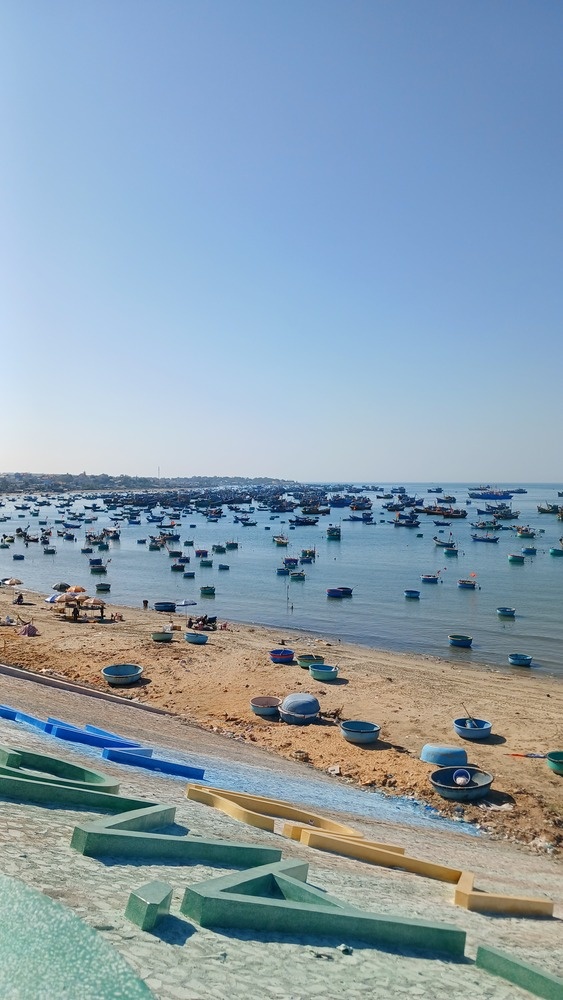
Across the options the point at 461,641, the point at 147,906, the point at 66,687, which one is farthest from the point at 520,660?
the point at 147,906

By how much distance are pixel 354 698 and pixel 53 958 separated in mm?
21875

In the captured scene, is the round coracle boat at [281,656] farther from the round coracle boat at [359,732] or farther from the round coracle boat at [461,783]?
the round coracle boat at [461,783]

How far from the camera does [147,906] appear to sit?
459 centimetres

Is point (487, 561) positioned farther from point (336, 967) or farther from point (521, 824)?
point (336, 967)

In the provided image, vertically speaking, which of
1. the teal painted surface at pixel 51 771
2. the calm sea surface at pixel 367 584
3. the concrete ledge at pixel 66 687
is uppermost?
the teal painted surface at pixel 51 771

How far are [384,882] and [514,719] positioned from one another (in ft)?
54.6

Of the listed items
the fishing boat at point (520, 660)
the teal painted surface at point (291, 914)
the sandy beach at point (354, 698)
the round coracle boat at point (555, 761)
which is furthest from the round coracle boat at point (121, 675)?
the teal painted surface at point (291, 914)

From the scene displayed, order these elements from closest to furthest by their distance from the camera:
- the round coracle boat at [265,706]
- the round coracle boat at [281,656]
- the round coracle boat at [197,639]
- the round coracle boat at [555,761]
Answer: the round coracle boat at [555,761] → the round coracle boat at [265,706] → the round coracle boat at [281,656] → the round coracle boat at [197,639]

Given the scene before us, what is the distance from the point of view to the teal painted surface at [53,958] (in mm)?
3883

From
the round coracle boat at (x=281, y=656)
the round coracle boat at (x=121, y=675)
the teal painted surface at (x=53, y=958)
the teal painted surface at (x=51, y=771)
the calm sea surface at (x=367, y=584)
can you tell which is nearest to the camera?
the teal painted surface at (x=53, y=958)

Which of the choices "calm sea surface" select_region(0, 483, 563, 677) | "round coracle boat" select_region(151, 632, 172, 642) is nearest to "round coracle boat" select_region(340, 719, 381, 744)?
"calm sea surface" select_region(0, 483, 563, 677)

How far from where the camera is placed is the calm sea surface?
4038 cm

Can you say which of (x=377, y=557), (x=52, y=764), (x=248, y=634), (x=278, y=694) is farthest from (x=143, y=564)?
(x=52, y=764)

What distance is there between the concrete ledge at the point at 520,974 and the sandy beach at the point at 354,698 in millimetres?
9169
